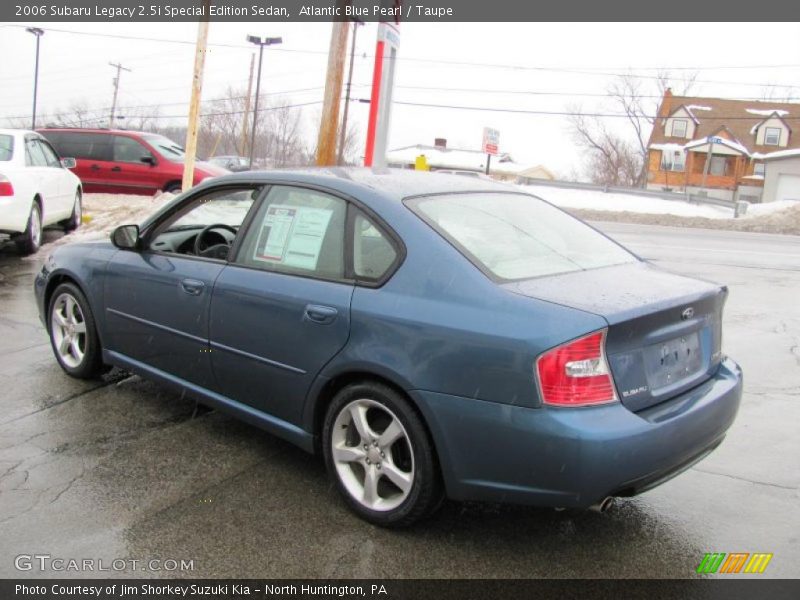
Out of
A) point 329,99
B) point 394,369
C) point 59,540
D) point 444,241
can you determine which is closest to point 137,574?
point 59,540

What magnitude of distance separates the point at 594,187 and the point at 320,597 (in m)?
32.1

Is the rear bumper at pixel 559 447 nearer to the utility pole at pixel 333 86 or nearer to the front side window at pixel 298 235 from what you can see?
the front side window at pixel 298 235

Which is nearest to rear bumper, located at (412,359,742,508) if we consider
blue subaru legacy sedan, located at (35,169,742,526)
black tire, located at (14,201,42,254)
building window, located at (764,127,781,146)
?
blue subaru legacy sedan, located at (35,169,742,526)

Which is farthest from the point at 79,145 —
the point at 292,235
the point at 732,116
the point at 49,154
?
the point at 732,116

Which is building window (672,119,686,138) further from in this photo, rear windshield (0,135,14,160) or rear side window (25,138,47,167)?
rear windshield (0,135,14,160)

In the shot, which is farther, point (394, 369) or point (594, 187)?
point (594, 187)

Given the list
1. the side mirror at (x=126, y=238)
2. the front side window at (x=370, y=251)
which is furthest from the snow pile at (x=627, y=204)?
the front side window at (x=370, y=251)

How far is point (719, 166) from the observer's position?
5341 cm

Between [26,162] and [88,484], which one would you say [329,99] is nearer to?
[26,162]

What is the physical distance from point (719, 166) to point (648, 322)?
56358mm

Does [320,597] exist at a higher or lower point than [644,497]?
lower

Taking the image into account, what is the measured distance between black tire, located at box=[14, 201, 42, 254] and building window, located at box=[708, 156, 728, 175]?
52339mm

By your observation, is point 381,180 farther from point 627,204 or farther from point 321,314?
point 627,204

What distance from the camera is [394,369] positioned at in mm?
2971
